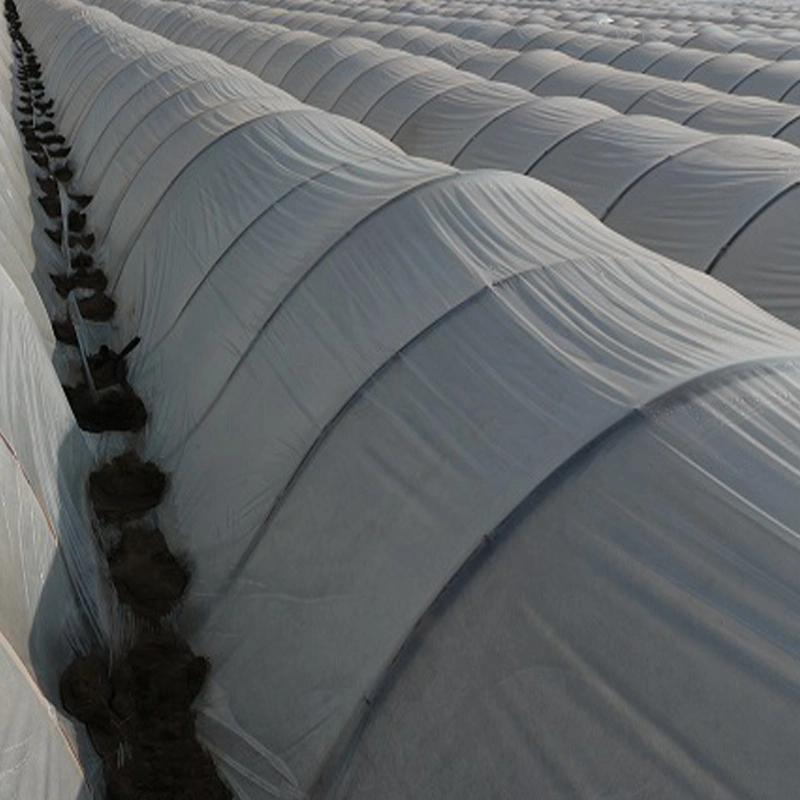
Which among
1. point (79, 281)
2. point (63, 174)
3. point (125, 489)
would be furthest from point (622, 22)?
point (125, 489)

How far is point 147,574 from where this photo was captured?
7254 mm

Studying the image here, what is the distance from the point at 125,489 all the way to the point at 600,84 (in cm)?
1606

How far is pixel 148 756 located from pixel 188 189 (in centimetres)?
715

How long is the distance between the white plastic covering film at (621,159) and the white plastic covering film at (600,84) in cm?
280

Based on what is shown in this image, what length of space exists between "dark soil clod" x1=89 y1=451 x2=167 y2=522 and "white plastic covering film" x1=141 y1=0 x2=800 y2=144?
39.4 feet

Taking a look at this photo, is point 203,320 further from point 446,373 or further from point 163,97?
point 163,97

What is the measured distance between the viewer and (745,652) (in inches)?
165

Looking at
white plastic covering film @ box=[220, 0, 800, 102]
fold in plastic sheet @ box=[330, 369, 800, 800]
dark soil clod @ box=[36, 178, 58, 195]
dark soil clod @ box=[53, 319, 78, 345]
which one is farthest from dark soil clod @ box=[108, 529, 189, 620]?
white plastic covering film @ box=[220, 0, 800, 102]

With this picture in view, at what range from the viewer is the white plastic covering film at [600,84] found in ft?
53.5

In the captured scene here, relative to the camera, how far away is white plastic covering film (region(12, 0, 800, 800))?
429cm

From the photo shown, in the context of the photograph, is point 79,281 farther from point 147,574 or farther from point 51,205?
point 147,574

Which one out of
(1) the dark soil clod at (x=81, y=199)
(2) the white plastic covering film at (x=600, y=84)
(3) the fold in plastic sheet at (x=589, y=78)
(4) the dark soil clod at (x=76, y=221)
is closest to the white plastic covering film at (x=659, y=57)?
(3) the fold in plastic sheet at (x=589, y=78)

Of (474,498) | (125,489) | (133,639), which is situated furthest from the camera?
(125,489)

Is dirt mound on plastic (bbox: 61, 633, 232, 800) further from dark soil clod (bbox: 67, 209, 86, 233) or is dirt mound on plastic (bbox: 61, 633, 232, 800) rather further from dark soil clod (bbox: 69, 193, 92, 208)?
dark soil clod (bbox: 69, 193, 92, 208)
